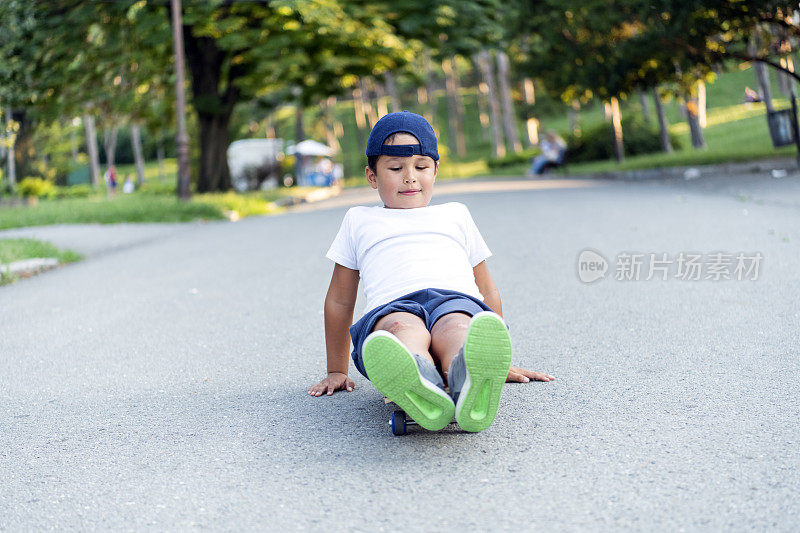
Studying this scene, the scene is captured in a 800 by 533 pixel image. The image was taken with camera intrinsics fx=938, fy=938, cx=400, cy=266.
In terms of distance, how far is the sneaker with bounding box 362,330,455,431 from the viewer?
9.95ft

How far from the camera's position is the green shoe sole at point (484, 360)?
3.00 m

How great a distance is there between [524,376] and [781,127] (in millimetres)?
15387

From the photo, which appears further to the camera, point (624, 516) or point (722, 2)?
point (722, 2)

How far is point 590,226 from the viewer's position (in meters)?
11.7

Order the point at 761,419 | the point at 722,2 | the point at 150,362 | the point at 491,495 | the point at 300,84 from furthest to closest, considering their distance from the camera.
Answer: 1. the point at 300,84
2. the point at 722,2
3. the point at 150,362
4. the point at 761,419
5. the point at 491,495

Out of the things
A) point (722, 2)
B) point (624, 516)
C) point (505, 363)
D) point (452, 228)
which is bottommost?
point (624, 516)

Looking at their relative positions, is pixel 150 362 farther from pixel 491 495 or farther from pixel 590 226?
pixel 590 226

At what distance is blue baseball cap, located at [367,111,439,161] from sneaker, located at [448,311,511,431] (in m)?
0.96

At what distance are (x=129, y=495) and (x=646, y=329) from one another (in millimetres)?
3292

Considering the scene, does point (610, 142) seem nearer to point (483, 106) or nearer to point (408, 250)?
point (408, 250)

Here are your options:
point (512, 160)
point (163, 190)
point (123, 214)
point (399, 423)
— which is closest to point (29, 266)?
point (123, 214)

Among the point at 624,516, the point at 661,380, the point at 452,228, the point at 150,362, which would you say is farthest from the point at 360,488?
the point at 150,362

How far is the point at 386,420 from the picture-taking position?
12.1ft

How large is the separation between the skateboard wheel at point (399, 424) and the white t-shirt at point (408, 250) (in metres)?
0.51
